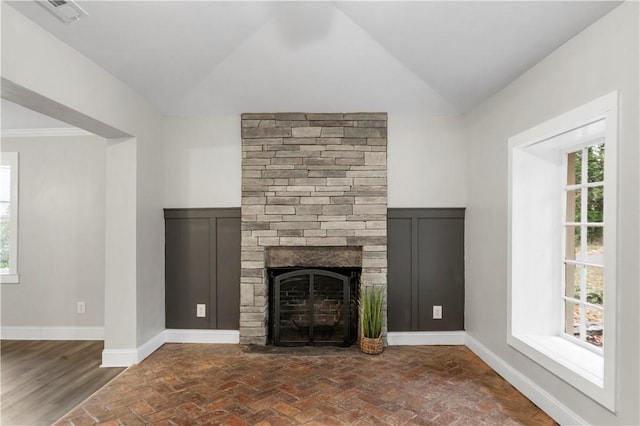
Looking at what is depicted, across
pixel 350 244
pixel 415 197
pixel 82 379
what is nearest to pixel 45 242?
pixel 82 379

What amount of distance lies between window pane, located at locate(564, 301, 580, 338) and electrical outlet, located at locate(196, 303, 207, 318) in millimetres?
3334

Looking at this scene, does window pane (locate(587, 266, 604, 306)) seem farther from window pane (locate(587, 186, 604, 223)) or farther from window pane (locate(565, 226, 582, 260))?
window pane (locate(587, 186, 604, 223))

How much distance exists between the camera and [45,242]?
3879 millimetres

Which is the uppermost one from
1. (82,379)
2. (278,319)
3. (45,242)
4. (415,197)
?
(415,197)

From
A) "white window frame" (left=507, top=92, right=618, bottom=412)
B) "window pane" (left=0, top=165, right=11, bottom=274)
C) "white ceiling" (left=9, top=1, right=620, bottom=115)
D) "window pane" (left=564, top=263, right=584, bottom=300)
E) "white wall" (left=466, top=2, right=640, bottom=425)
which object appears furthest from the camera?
"window pane" (left=0, top=165, right=11, bottom=274)

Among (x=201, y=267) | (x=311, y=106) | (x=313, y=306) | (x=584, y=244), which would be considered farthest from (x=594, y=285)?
(x=201, y=267)

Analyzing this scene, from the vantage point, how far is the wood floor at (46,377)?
7.80ft

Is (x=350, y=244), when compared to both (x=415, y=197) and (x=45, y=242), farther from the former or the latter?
(x=45, y=242)

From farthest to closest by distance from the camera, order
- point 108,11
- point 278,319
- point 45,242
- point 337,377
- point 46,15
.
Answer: point 45,242, point 278,319, point 337,377, point 108,11, point 46,15

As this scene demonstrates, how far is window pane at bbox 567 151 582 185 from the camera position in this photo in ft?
8.52

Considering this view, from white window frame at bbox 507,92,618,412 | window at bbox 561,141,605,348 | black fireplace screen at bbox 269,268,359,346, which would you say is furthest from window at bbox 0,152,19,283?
window at bbox 561,141,605,348

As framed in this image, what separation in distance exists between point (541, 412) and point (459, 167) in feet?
7.42

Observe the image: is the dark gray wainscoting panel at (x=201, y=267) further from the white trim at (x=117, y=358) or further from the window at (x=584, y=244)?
the window at (x=584, y=244)

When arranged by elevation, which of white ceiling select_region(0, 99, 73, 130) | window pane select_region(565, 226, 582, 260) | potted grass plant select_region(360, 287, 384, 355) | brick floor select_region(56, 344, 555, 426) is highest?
white ceiling select_region(0, 99, 73, 130)
